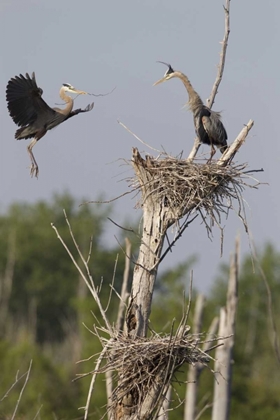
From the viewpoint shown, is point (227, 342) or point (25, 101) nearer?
point (25, 101)

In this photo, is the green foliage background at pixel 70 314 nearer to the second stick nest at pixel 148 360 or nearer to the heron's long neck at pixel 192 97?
the heron's long neck at pixel 192 97

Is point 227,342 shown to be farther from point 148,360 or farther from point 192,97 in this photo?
point 148,360

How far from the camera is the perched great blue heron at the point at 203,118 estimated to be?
10875 millimetres

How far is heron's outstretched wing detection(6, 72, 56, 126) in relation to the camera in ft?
33.4

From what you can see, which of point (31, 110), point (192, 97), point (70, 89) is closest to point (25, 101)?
point (31, 110)

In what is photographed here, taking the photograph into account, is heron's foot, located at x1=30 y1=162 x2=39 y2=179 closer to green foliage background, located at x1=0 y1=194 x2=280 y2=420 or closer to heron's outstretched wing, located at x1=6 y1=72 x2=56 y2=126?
heron's outstretched wing, located at x1=6 y1=72 x2=56 y2=126

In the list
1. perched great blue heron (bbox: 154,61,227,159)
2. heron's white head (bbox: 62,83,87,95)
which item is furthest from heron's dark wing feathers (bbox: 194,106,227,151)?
heron's white head (bbox: 62,83,87,95)

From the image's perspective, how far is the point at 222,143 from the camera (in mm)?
11383

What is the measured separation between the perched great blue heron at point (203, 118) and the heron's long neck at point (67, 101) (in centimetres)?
117

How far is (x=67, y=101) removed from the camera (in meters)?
10.6

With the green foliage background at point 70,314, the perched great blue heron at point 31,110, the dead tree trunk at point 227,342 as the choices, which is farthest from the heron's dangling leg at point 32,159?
the green foliage background at point 70,314

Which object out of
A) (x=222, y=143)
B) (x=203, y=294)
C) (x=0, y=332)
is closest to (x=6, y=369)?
(x=0, y=332)

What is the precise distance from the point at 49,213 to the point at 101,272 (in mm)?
13801

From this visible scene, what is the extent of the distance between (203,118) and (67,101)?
4.48 ft
